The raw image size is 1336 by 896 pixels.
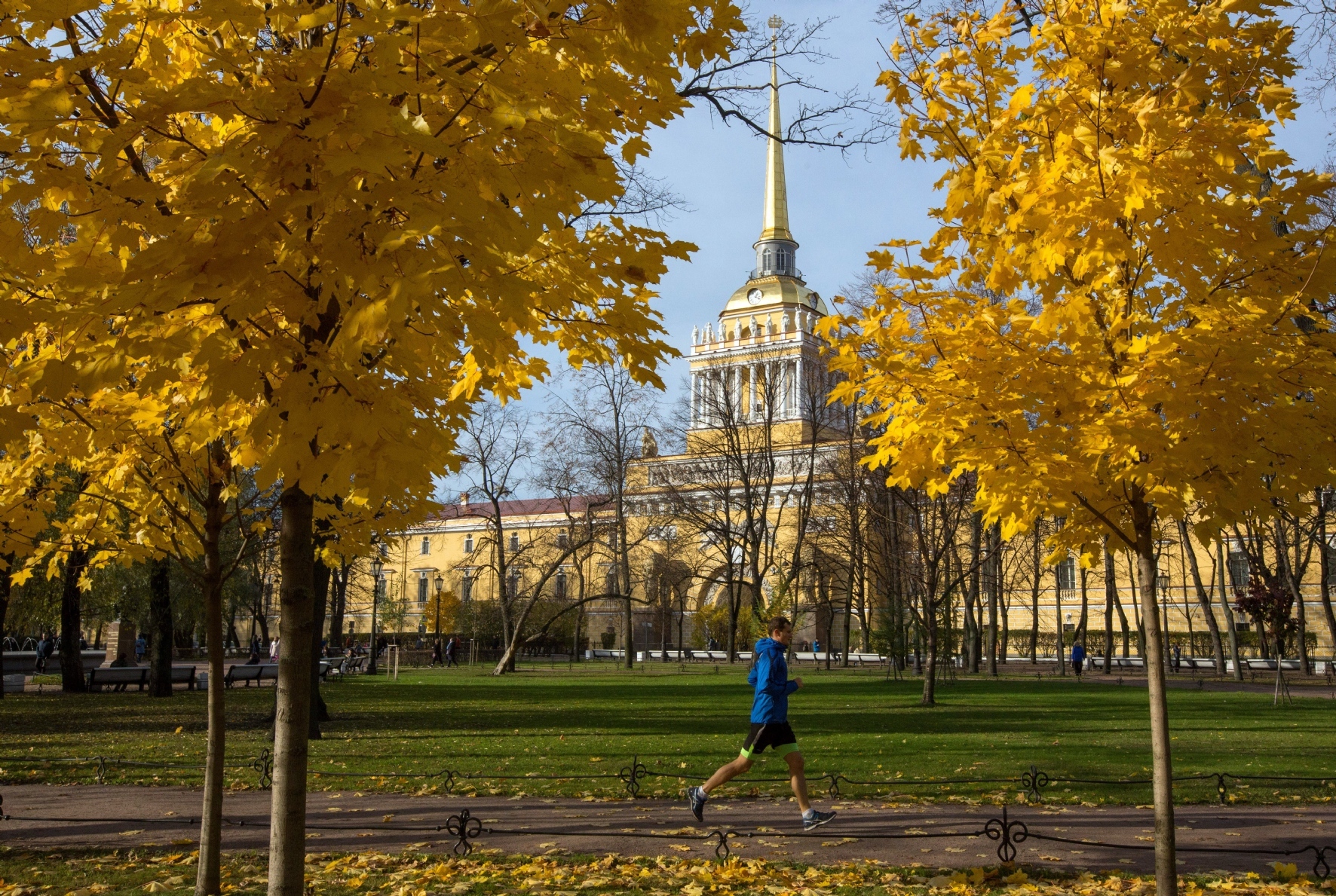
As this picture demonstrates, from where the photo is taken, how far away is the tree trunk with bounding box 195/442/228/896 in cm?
566

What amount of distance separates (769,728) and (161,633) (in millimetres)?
20721

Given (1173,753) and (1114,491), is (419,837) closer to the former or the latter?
(1114,491)

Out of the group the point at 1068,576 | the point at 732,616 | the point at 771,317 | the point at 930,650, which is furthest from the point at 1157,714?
the point at 771,317

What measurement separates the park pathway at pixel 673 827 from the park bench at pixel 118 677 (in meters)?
17.6

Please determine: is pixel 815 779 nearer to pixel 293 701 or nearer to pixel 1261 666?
pixel 293 701

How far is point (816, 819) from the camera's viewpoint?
8.37 meters

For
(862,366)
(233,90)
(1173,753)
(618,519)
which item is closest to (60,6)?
(233,90)

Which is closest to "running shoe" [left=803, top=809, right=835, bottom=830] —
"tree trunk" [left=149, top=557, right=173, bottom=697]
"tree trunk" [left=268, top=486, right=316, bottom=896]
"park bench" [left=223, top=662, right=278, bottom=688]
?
"tree trunk" [left=268, top=486, right=316, bottom=896]

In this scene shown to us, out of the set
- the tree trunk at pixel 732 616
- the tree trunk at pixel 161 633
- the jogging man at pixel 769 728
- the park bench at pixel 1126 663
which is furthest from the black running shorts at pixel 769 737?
the park bench at pixel 1126 663

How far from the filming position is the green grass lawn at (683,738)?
11383 millimetres

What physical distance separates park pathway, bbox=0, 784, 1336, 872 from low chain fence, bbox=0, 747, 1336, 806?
239 millimetres

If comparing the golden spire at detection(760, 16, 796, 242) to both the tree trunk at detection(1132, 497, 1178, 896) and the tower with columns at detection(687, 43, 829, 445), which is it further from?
the tree trunk at detection(1132, 497, 1178, 896)

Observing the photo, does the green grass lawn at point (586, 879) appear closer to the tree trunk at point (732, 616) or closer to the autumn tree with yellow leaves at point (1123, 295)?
the autumn tree with yellow leaves at point (1123, 295)

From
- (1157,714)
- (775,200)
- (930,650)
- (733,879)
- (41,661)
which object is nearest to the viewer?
(1157,714)
